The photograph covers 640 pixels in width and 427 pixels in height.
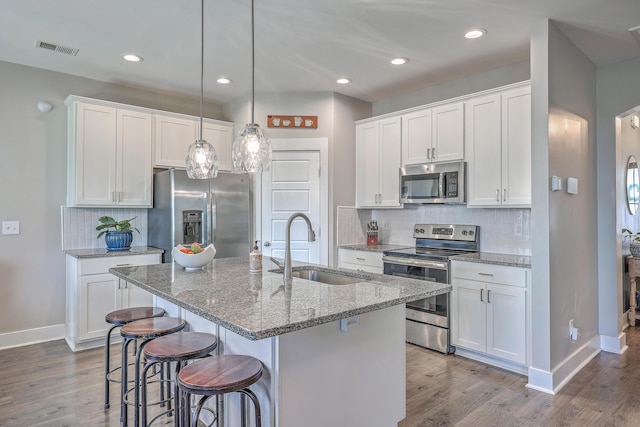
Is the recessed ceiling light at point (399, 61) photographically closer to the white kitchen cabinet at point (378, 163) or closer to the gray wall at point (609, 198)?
the white kitchen cabinet at point (378, 163)

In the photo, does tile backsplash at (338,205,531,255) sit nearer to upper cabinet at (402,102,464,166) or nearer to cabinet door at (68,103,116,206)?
upper cabinet at (402,102,464,166)

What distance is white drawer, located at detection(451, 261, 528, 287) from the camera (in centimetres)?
301

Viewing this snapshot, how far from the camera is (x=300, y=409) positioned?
164 centimetres

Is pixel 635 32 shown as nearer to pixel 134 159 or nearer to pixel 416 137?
pixel 416 137

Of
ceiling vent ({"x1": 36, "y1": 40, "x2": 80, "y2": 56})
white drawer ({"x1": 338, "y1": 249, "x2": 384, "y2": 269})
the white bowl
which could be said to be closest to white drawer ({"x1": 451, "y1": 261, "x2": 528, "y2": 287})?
white drawer ({"x1": 338, "y1": 249, "x2": 384, "y2": 269})

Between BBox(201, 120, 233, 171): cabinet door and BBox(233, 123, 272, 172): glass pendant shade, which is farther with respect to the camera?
BBox(201, 120, 233, 171): cabinet door

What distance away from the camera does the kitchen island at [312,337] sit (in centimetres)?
154

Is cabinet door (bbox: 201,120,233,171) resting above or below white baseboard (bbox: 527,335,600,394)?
above

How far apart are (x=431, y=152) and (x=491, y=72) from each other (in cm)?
95

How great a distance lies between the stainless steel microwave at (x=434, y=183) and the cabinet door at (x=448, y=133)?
0.28 ft

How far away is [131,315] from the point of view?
7.99ft

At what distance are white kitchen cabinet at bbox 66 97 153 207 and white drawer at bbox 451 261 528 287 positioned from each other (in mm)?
3157

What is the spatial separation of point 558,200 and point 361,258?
6.37 ft

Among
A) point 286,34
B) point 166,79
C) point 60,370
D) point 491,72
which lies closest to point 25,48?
point 166,79
